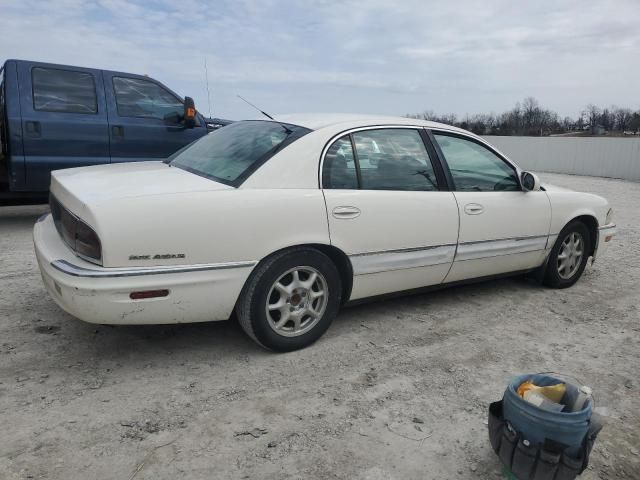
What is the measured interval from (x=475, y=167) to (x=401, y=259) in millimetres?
1082

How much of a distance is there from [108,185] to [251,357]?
4.20 ft

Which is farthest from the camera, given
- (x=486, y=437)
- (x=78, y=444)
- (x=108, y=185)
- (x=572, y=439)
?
(x=108, y=185)

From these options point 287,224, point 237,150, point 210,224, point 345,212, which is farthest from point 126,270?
point 345,212

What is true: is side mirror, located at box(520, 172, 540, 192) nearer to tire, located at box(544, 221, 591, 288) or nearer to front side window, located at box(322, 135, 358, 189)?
tire, located at box(544, 221, 591, 288)

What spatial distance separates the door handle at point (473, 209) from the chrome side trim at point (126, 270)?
5.91ft

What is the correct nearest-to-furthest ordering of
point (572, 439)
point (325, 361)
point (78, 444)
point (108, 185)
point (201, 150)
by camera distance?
point (572, 439), point (78, 444), point (108, 185), point (325, 361), point (201, 150)

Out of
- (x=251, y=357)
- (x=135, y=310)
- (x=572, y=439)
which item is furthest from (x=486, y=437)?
(x=135, y=310)

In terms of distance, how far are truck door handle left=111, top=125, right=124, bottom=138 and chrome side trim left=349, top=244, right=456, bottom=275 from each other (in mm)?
4443

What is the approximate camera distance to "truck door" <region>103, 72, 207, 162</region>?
6.48m

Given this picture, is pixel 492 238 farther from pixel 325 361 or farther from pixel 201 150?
pixel 201 150

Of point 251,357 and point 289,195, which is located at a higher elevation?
point 289,195

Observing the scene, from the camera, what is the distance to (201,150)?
366 cm

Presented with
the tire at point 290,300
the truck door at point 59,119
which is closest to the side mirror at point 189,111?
the truck door at point 59,119

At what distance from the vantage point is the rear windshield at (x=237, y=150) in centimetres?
306
